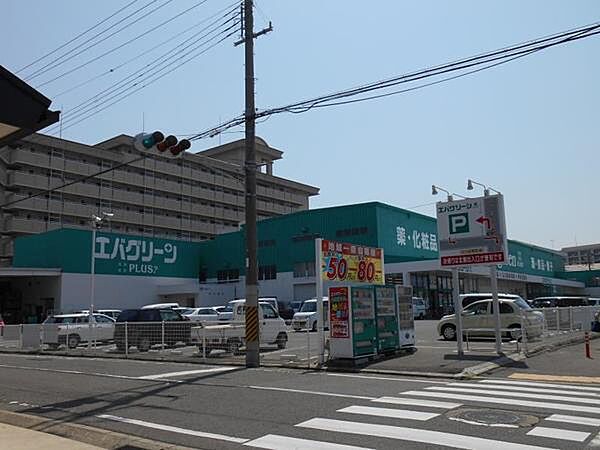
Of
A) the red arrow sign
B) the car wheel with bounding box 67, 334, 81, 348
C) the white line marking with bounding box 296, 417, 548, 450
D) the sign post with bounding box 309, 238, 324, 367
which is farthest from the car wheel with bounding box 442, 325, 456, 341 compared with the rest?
the white line marking with bounding box 296, 417, 548, 450

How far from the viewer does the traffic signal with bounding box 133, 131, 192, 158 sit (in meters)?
14.4

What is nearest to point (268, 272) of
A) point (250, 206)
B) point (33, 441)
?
point (250, 206)

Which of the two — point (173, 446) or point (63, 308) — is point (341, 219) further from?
point (173, 446)

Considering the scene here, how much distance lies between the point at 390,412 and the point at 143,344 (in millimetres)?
15212

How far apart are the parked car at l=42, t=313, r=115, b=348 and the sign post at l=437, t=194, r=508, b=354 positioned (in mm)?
15169

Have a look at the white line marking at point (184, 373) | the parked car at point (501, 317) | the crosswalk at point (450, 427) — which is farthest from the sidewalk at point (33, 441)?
the parked car at point (501, 317)

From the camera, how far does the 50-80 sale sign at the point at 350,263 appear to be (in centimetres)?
1789

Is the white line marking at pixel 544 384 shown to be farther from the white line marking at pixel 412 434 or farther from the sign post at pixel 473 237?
the white line marking at pixel 412 434

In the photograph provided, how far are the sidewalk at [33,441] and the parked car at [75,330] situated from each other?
18.0m

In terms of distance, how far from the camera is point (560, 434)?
7562 millimetres

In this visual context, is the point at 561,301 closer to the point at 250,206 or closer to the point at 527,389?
the point at 250,206

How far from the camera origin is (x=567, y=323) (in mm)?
26562

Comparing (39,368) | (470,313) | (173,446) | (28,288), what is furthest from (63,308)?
(173,446)

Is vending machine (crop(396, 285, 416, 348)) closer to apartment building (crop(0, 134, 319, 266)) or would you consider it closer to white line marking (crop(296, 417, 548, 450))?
white line marking (crop(296, 417, 548, 450))
